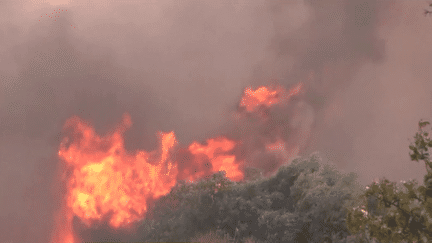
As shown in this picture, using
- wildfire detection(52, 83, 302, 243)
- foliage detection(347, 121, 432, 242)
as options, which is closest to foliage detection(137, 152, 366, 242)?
wildfire detection(52, 83, 302, 243)

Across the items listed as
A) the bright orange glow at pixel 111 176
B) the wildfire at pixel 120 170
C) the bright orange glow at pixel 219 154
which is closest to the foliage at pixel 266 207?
the wildfire at pixel 120 170

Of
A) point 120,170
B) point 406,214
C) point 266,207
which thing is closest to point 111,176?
point 120,170

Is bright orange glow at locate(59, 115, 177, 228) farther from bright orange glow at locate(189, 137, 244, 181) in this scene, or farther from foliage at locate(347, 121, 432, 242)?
foliage at locate(347, 121, 432, 242)

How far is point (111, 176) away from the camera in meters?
33.5

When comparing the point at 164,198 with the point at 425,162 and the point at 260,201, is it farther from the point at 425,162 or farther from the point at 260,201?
the point at 425,162

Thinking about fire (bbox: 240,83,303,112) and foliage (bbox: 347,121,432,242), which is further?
fire (bbox: 240,83,303,112)

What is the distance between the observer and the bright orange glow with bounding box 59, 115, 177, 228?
31828 mm

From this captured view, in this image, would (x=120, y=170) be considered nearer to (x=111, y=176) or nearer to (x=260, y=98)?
(x=111, y=176)

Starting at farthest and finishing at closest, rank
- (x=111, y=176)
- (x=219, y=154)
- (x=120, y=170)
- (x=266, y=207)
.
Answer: (x=219, y=154) → (x=120, y=170) → (x=111, y=176) → (x=266, y=207)

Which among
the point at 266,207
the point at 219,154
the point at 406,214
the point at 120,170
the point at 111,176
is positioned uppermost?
the point at 219,154

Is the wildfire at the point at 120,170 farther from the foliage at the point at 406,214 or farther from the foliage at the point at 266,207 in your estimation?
the foliage at the point at 406,214

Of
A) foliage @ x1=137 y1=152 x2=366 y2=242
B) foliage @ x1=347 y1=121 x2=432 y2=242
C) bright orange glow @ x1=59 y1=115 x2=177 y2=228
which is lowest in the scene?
foliage @ x1=347 y1=121 x2=432 y2=242

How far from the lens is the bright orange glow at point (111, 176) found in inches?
1253

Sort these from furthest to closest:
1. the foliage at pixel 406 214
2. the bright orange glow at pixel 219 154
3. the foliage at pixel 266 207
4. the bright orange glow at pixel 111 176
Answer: the bright orange glow at pixel 219 154, the bright orange glow at pixel 111 176, the foliage at pixel 266 207, the foliage at pixel 406 214
